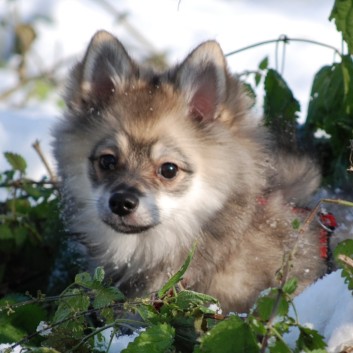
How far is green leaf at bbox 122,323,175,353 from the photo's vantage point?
211 cm

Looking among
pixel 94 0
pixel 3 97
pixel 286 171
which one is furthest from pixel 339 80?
pixel 94 0

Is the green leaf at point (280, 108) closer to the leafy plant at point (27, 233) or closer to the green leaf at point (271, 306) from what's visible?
the leafy plant at point (27, 233)

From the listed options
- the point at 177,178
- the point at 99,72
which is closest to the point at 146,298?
the point at 177,178

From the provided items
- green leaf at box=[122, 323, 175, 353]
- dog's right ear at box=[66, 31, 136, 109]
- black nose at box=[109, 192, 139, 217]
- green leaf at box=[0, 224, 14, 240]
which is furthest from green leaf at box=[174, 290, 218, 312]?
green leaf at box=[0, 224, 14, 240]

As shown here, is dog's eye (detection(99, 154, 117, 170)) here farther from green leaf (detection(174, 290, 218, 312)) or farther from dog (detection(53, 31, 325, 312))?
green leaf (detection(174, 290, 218, 312))

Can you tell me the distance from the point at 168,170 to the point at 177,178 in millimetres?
43

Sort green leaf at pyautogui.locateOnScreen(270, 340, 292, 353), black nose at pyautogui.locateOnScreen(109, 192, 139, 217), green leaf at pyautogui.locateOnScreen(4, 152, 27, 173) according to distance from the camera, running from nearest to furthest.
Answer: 1. green leaf at pyautogui.locateOnScreen(270, 340, 292, 353)
2. black nose at pyautogui.locateOnScreen(109, 192, 139, 217)
3. green leaf at pyautogui.locateOnScreen(4, 152, 27, 173)

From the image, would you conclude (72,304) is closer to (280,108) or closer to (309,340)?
(309,340)

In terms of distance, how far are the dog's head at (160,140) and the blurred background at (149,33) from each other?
3767mm

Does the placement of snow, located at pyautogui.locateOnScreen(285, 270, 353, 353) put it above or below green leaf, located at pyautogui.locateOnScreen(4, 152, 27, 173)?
below

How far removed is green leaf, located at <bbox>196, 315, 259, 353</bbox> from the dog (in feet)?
3.28

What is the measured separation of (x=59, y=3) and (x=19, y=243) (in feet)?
19.7

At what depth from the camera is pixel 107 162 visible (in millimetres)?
3119

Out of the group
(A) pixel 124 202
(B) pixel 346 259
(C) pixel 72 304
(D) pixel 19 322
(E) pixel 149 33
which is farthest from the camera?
(E) pixel 149 33
